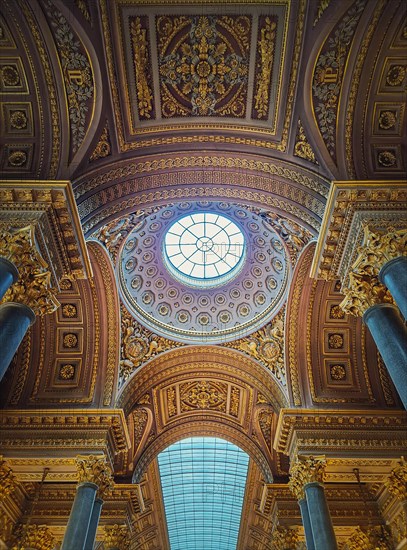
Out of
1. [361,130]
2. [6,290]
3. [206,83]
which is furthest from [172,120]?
[6,290]

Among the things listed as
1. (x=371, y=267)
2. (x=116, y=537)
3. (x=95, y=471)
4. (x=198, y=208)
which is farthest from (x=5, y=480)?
(x=371, y=267)

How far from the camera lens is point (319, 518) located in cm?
905

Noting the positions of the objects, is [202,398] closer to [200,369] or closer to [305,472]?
[200,369]

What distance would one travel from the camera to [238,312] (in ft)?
45.5

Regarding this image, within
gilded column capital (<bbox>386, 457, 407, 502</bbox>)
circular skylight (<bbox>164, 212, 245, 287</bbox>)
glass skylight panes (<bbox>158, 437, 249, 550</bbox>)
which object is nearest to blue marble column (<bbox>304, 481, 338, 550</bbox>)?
gilded column capital (<bbox>386, 457, 407, 502</bbox>)

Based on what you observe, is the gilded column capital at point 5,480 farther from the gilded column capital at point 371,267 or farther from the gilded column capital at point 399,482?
the gilded column capital at point 399,482

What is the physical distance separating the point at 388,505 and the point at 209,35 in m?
10.8

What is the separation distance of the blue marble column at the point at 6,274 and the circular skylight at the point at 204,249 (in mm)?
7751

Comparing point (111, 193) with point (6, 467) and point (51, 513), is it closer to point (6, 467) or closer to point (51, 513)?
point (6, 467)

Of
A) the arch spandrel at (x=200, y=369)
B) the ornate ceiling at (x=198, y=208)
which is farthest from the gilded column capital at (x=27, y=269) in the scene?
the arch spandrel at (x=200, y=369)

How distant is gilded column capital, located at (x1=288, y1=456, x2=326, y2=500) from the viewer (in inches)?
388

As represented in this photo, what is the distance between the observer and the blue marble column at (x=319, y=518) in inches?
337

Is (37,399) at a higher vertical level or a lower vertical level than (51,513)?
higher

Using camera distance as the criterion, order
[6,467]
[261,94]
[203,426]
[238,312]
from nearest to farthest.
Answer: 1. [261,94]
2. [6,467]
3. [238,312]
4. [203,426]
